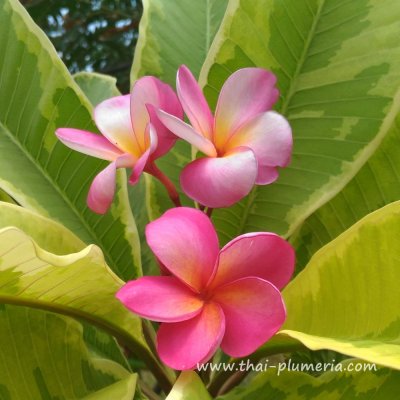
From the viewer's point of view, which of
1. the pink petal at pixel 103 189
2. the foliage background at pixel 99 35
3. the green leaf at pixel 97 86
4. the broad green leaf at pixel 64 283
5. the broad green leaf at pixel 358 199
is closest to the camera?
the broad green leaf at pixel 64 283

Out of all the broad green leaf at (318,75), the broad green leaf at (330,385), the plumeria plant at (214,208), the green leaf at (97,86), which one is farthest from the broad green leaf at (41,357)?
the green leaf at (97,86)

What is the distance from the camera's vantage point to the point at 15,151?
611 mm

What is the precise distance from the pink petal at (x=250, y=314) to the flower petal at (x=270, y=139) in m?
0.10

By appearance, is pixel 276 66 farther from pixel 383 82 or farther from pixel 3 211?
pixel 3 211

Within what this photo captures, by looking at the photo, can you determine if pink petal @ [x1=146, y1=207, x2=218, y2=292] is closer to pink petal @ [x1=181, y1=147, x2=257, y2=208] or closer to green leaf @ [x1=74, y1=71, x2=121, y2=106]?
pink petal @ [x1=181, y1=147, x2=257, y2=208]

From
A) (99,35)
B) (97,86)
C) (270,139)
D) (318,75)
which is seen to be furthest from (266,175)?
(99,35)

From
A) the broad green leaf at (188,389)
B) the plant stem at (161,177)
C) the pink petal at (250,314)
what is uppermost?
the plant stem at (161,177)

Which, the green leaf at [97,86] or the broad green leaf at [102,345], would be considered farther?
the green leaf at [97,86]

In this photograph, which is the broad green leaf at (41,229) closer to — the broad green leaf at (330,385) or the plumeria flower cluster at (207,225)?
the plumeria flower cluster at (207,225)

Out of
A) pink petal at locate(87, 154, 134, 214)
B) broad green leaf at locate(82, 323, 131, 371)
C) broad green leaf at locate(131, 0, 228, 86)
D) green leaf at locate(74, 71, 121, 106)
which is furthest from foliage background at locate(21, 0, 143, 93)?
pink petal at locate(87, 154, 134, 214)

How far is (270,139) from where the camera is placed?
0.46 meters

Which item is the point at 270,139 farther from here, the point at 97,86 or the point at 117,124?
the point at 97,86

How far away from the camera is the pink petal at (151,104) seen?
0.47m

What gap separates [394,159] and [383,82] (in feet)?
0.24
